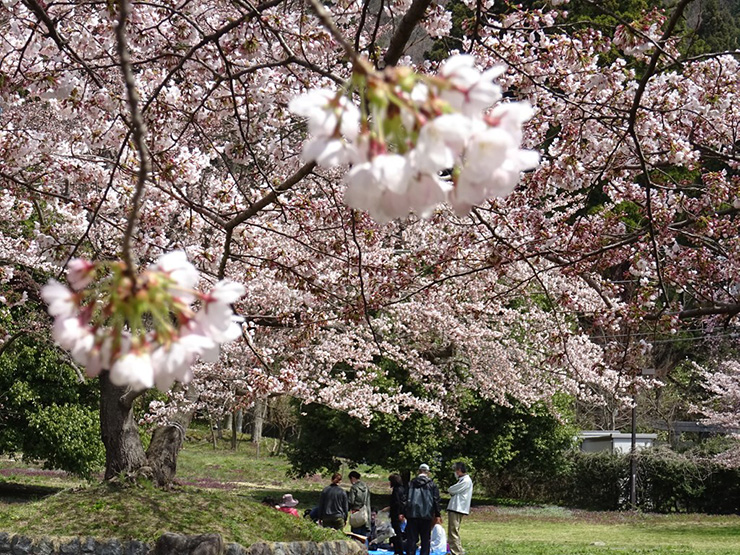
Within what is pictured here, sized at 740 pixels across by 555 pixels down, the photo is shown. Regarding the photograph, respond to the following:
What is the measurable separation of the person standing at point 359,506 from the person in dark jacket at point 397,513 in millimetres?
344

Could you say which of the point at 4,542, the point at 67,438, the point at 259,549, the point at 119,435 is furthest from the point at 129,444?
the point at 67,438

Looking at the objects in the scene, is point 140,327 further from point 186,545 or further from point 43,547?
point 43,547

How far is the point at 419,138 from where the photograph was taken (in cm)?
108

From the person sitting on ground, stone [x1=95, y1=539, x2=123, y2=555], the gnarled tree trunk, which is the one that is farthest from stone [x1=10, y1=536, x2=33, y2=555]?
the person sitting on ground

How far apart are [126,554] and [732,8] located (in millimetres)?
37983

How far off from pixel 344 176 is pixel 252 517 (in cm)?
628

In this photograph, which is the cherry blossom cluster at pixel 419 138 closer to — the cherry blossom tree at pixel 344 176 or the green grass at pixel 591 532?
the cherry blossom tree at pixel 344 176

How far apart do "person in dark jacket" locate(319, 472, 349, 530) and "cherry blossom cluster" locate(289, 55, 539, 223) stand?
29.9ft

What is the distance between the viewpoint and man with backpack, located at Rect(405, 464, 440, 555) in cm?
909

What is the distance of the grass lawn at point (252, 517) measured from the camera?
6.74m

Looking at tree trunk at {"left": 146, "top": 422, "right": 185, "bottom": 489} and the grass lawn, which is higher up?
tree trunk at {"left": 146, "top": 422, "right": 185, "bottom": 489}

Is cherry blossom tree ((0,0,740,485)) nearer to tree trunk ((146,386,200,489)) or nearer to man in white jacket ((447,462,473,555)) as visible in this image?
tree trunk ((146,386,200,489))

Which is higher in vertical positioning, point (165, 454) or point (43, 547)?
point (165, 454)

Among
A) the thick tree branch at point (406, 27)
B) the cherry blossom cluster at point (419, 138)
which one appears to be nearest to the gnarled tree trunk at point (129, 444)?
the thick tree branch at point (406, 27)
